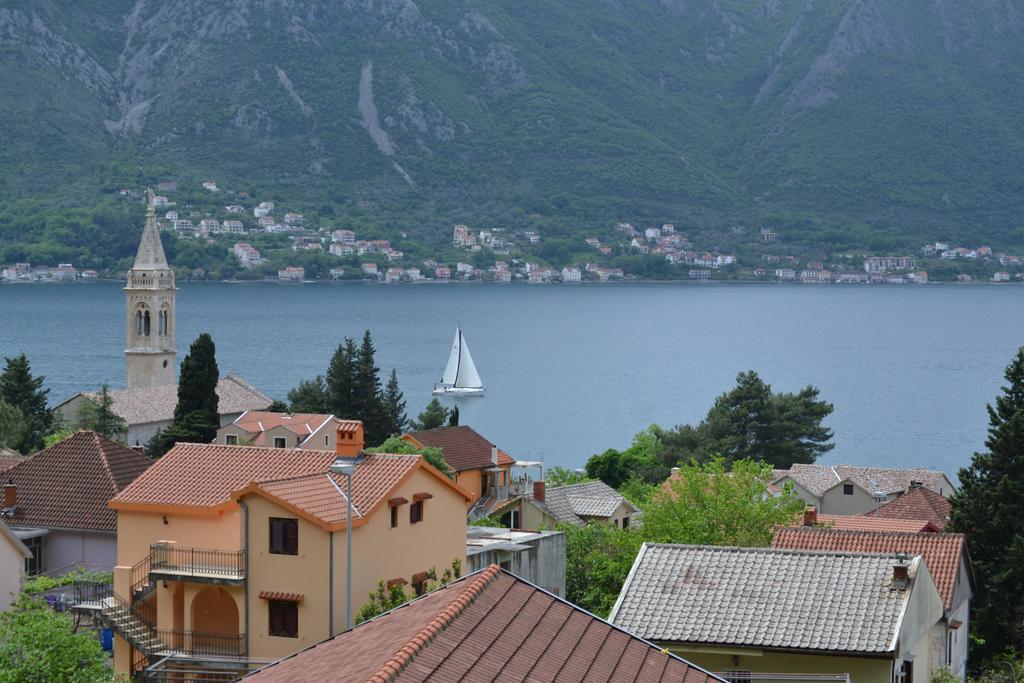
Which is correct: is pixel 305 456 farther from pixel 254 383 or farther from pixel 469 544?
pixel 254 383

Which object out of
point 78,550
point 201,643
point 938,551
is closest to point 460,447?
point 78,550

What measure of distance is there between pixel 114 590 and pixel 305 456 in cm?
371


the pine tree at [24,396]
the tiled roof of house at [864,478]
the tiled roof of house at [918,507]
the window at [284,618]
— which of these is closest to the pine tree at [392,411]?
the pine tree at [24,396]

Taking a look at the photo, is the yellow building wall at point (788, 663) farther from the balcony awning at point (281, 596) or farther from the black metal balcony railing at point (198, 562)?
the black metal balcony railing at point (198, 562)

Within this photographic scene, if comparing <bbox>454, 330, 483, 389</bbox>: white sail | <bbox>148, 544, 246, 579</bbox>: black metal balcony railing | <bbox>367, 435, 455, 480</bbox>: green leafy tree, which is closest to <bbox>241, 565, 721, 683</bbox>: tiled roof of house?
<bbox>148, 544, 246, 579</bbox>: black metal balcony railing

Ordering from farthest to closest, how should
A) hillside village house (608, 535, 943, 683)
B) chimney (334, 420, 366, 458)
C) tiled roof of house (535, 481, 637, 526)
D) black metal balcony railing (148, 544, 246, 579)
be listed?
tiled roof of house (535, 481, 637, 526) < chimney (334, 420, 366, 458) < black metal balcony railing (148, 544, 246, 579) < hillside village house (608, 535, 943, 683)

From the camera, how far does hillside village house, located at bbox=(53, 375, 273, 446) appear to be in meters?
77.1

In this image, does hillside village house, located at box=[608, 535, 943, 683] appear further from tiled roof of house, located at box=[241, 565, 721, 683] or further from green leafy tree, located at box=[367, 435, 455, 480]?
green leafy tree, located at box=[367, 435, 455, 480]

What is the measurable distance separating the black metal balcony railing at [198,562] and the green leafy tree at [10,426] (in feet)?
121

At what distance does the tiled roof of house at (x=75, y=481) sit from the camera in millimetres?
31609

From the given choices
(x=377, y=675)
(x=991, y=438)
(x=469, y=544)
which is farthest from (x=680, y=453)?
(x=377, y=675)

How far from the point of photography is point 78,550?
31391mm

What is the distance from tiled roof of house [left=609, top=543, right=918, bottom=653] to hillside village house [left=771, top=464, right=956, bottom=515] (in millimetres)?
38902

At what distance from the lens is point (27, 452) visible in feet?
193
